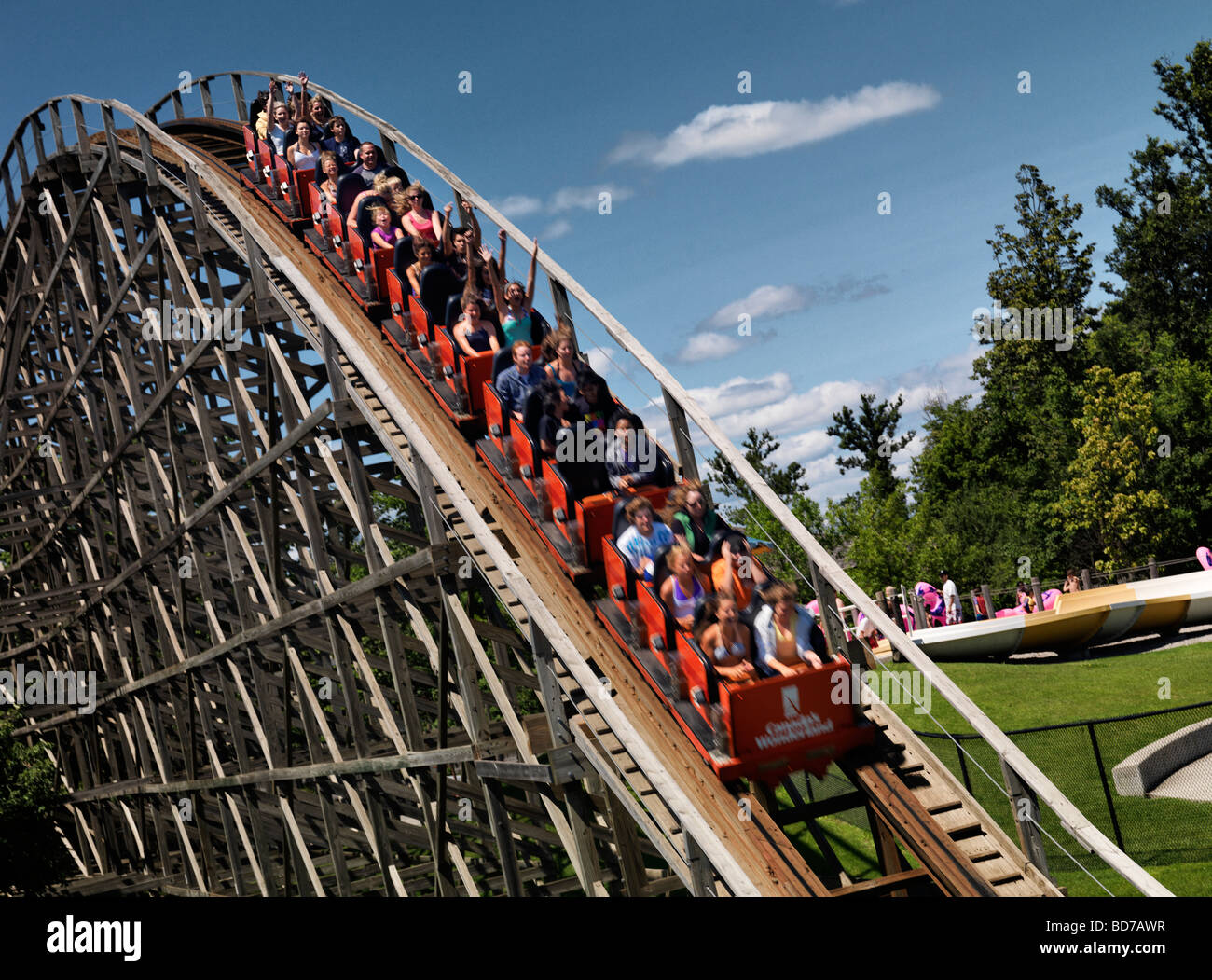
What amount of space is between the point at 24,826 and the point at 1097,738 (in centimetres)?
1335

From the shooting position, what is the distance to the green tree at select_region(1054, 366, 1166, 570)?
34.6 metres

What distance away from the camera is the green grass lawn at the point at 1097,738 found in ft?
35.2

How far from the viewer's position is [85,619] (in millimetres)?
19203

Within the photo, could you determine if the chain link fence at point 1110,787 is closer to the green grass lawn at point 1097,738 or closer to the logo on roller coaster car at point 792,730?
the green grass lawn at point 1097,738

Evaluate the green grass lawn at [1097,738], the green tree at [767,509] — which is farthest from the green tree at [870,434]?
the green grass lawn at [1097,738]

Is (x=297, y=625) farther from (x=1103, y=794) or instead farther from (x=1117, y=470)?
(x=1117, y=470)

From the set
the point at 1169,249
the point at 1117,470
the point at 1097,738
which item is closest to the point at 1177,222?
the point at 1169,249

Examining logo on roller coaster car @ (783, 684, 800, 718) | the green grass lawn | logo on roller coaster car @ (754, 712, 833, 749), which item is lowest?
the green grass lawn

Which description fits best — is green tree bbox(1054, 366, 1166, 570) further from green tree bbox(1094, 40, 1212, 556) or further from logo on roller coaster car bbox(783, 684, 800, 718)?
logo on roller coaster car bbox(783, 684, 800, 718)

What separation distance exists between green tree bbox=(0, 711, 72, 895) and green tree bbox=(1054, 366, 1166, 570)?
30.4 meters

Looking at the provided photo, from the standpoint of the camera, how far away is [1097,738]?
13.9m

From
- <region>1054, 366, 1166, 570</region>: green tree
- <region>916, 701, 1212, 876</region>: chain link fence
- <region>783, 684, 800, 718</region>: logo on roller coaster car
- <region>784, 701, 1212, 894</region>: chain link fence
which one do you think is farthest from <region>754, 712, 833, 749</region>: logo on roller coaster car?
<region>1054, 366, 1166, 570</region>: green tree
